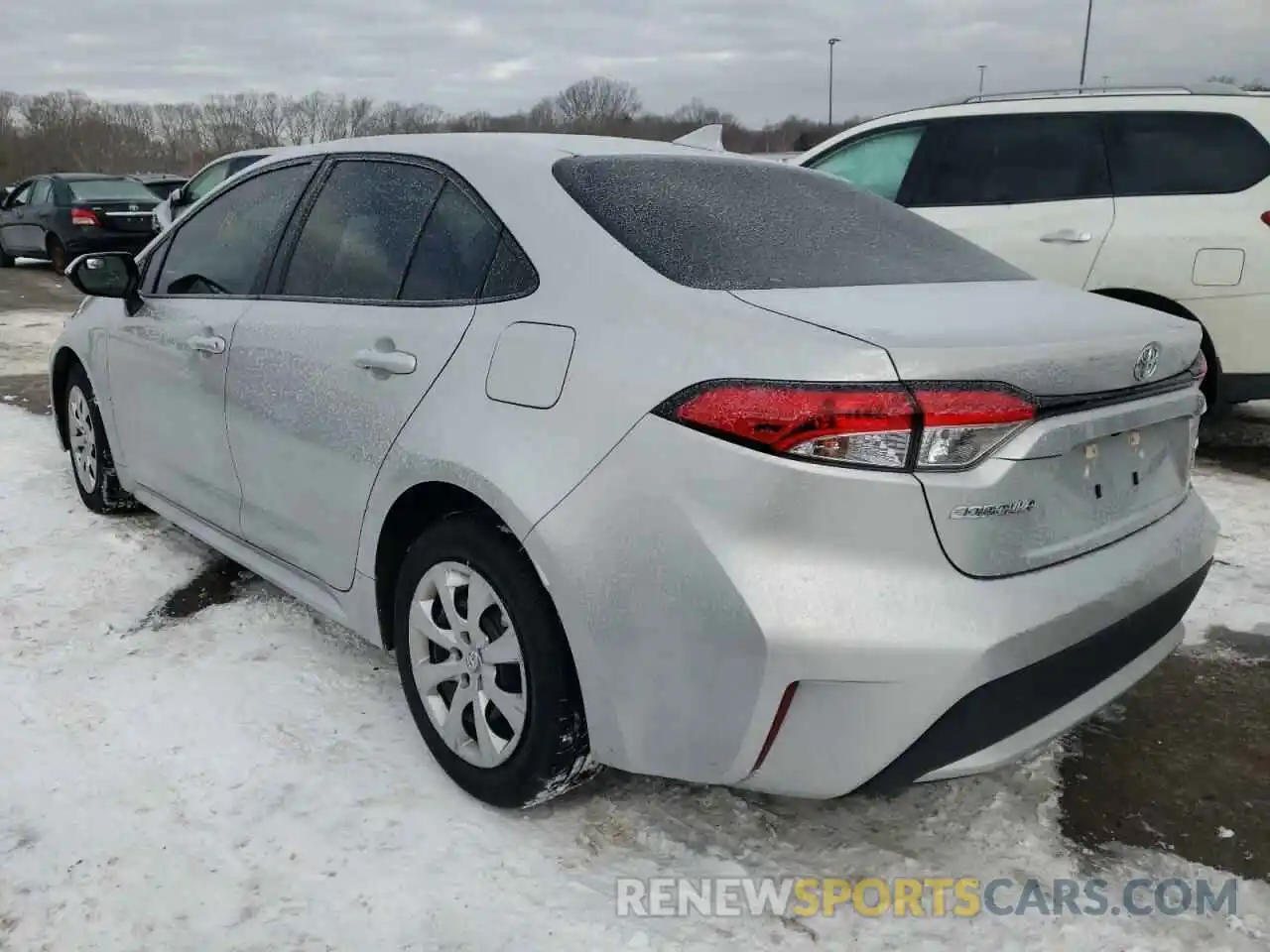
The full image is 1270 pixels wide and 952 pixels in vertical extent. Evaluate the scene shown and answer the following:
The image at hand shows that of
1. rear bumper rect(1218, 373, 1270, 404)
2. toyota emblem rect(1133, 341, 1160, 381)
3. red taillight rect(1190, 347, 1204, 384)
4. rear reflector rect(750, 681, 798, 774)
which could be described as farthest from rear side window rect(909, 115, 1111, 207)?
rear reflector rect(750, 681, 798, 774)

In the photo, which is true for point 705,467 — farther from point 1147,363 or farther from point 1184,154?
point 1184,154

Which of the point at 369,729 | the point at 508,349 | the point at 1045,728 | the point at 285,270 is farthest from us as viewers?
the point at 285,270

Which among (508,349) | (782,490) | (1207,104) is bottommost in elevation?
(782,490)

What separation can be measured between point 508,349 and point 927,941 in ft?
4.78

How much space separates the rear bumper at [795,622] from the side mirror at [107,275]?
2.43 meters

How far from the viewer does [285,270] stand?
2.96m

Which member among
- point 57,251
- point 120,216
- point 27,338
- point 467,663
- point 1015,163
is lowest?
point 27,338

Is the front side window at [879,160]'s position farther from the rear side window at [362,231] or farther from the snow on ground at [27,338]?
the snow on ground at [27,338]

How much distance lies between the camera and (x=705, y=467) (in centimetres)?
178

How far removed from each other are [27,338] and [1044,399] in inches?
389

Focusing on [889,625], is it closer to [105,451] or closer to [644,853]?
[644,853]

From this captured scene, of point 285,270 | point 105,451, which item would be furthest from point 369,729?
point 105,451

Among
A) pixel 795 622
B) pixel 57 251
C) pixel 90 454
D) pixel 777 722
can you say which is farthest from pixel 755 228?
pixel 57 251

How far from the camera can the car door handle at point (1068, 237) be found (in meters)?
5.12
